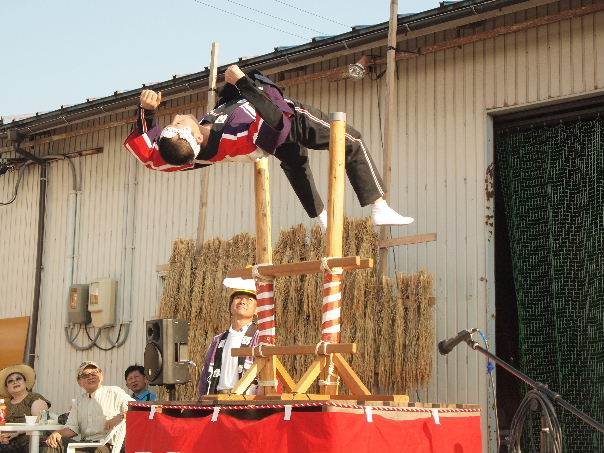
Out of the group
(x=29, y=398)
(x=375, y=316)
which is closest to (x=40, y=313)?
(x=29, y=398)

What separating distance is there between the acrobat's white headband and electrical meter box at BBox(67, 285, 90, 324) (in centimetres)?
717

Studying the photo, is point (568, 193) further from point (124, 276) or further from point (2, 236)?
point (2, 236)

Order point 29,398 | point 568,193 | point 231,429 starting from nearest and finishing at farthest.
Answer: point 231,429
point 568,193
point 29,398

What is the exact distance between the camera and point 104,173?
12977 millimetres

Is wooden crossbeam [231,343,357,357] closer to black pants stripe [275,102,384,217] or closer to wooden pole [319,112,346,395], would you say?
wooden pole [319,112,346,395]

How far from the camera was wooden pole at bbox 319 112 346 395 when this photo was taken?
241 inches

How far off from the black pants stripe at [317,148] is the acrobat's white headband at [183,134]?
592mm

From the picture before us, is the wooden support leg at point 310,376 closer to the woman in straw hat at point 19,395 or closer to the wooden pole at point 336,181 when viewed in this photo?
the wooden pole at point 336,181

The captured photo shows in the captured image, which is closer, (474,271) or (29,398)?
(474,271)

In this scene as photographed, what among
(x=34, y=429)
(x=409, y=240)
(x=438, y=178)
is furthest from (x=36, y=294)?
(x=438, y=178)

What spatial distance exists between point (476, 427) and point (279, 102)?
7.44ft

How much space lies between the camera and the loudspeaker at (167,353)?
884cm

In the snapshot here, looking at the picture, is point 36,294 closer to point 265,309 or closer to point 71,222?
point 71,222

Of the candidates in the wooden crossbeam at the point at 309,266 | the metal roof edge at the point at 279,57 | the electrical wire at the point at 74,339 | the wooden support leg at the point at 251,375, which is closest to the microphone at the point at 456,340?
the wooden crossbeam at the point at 309,266
